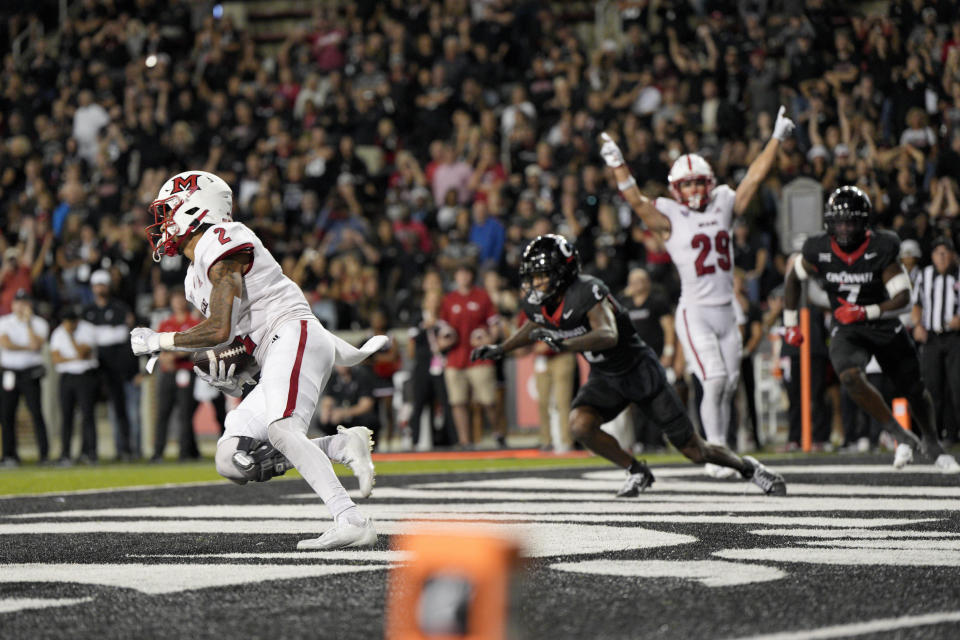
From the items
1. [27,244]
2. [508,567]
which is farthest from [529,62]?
[508,567]

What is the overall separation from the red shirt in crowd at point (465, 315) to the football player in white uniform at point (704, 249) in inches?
210

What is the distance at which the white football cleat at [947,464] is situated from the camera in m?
9.28

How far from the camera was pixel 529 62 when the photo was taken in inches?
795

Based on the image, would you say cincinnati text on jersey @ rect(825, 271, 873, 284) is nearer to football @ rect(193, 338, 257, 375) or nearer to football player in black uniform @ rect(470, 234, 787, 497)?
football player in black uniform @ rect(470, 234, 787, 497)

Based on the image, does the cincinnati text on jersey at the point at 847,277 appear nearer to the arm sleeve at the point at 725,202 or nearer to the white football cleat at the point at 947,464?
the arm sleeve at the point at 725,202

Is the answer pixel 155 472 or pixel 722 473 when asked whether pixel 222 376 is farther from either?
pixel 155 472

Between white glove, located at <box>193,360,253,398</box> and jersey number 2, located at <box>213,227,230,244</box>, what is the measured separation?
1.65 ft

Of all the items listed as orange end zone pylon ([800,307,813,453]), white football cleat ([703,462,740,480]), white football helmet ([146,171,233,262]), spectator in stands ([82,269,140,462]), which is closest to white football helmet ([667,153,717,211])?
white football cleat ([703,462,740,480])

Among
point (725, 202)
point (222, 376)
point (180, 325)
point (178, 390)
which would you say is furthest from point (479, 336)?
point (222, 376)

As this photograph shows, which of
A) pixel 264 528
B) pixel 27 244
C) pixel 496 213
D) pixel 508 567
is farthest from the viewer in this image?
pixel 27 244

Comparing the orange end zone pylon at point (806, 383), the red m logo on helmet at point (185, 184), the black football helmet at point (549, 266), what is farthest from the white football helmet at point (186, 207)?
the orange end zone pylon at point (806, 383)

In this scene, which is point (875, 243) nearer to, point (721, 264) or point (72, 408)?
point (721, 264)

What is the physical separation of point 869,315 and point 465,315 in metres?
6.63

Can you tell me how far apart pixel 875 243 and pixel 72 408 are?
31.5ft
